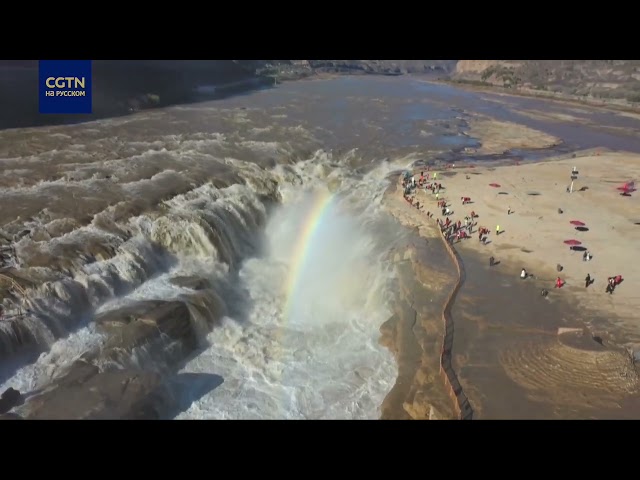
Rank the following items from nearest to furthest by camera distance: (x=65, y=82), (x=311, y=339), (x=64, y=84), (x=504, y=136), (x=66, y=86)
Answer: (x=311, y=339), (x=65, y=82), (x=64, y=84), (x=66, y=86), (x=504, y=136)

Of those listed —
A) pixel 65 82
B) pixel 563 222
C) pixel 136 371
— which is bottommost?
pixel 136 371

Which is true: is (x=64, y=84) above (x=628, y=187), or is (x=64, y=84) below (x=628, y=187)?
above

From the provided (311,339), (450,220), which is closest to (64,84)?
(311,339)

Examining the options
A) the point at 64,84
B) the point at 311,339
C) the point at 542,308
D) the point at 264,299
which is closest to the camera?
the point at 542,308

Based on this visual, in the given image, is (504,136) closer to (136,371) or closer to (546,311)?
(546,311)

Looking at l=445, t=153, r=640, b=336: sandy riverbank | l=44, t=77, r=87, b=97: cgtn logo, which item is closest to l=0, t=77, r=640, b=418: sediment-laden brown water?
l=44, t=77, r=87, b=97: cgtn logo

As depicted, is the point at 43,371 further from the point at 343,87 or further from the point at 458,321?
the point at 343,87
